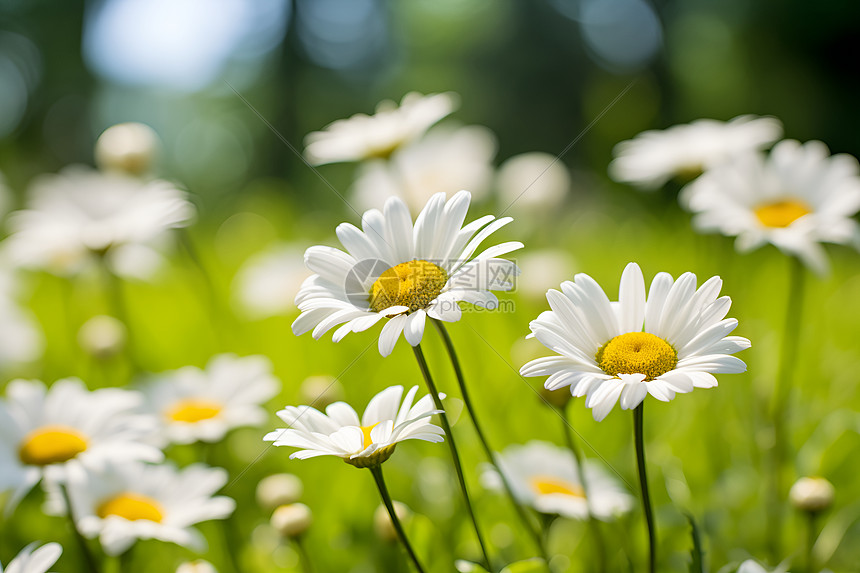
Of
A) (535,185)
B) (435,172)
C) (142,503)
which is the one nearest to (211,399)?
(142,503)

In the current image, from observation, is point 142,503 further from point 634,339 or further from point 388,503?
point 634,339

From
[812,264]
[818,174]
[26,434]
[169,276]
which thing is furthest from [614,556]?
[169,276]

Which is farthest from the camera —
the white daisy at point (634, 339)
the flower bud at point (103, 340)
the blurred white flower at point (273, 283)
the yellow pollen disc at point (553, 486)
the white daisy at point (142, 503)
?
the blurred white flower at point (273, 283)

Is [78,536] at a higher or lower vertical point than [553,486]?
lower

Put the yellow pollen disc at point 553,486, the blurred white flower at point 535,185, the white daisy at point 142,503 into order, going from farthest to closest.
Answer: the blurred white flower at point 535,185, the yellow pollen disc at point 553,486, the white daisy at point 142,503

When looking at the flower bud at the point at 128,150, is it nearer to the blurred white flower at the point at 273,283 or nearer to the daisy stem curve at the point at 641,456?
the blurred white flower at the point at 273,283

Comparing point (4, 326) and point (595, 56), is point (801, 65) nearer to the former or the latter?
point (595, 56)

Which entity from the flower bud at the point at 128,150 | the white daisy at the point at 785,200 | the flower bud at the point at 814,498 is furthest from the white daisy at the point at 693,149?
the flower bud at the point at 128,150
